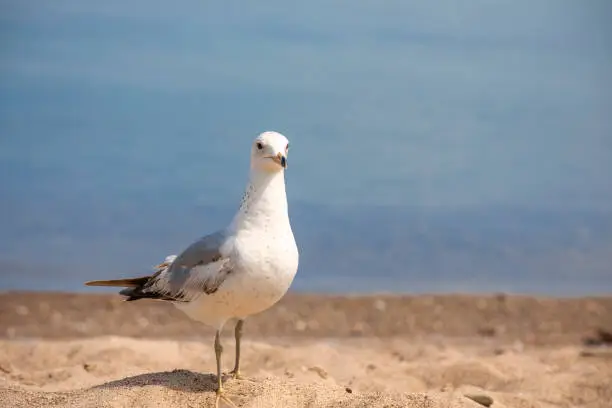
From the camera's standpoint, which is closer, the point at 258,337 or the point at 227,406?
the point at 227,406

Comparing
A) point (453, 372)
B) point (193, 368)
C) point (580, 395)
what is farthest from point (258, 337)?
point (580, 395)

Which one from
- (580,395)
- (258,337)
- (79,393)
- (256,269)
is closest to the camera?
(256,269)

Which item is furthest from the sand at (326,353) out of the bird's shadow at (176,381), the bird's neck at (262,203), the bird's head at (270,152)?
the bird's head at (270,152)

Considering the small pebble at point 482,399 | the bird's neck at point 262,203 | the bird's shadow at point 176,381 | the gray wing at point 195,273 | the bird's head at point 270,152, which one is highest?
the bird's head at point 270,152

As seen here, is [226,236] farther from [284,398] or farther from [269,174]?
[284,398]

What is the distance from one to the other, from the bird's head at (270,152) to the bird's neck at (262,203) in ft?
0.18

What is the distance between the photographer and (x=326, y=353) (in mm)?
8906

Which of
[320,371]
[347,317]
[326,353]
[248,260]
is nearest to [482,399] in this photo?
[320,371]

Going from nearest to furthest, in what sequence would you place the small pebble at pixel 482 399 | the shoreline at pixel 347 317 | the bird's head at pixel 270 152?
the bird's head at pixel 270 152 → the small pebble at pixel 482 399 → the shoreline at pixel 347 317

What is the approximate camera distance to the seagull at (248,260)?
602cm

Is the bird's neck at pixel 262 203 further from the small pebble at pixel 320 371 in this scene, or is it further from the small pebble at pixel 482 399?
the small pebble at pixel 320 371

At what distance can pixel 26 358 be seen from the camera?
28.8ft

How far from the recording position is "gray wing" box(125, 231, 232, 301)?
20.0ft

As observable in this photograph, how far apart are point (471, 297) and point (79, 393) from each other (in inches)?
255
